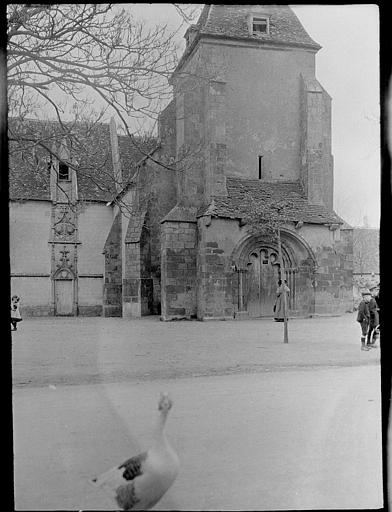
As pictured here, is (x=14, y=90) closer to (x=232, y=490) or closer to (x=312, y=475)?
(x=232, y=490)

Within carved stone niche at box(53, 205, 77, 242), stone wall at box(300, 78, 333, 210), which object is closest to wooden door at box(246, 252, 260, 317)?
stone wall at box(300, 78, 333, 210)

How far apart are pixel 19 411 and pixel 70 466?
1.74 feet

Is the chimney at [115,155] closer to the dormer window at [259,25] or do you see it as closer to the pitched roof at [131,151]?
the pitched roof at [131,151]

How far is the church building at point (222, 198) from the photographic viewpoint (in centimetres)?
366

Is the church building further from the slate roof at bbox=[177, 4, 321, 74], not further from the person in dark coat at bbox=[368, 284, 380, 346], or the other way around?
the person in dark coat at bbox=[368, 284, 380, 346]

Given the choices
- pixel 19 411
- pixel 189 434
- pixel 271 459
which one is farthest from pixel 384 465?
pixel 19 411

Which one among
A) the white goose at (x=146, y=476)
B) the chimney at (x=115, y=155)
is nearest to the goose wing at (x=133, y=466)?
the white goose at (x=146, y=476)

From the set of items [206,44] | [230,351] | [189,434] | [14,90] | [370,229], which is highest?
[206,44]

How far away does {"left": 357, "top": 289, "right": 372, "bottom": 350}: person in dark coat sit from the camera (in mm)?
3504

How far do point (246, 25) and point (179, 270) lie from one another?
2.11 m

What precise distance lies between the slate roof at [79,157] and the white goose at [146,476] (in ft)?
6.46

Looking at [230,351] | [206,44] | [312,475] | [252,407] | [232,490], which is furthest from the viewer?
[230,351]

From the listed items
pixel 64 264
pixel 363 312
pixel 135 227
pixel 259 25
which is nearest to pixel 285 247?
pixel 363 312

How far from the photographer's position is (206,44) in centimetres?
353
